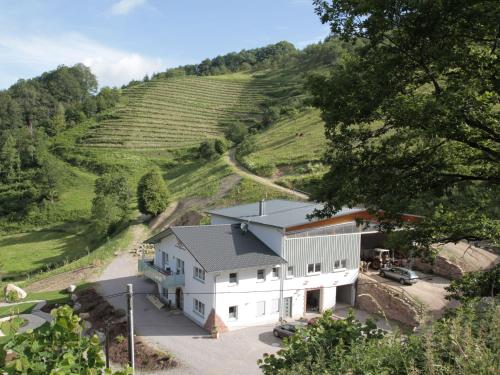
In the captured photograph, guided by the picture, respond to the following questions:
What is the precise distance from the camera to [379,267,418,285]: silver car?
26531 millimetres

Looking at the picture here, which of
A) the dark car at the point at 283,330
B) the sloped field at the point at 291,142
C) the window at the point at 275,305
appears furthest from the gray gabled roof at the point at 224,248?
the sloped field at the point at 291,142

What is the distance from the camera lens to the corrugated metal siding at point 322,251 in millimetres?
24469

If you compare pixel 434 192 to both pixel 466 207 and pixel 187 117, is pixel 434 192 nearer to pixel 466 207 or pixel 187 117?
pixel 466 207

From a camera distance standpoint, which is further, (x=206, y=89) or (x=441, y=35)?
(x=206, y=89)

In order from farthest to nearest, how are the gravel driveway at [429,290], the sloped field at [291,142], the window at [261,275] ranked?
the sloped field at [291,142]
the window at [261,275]
the gravel driveway at [429,290]

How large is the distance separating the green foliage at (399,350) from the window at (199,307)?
16.6 metres

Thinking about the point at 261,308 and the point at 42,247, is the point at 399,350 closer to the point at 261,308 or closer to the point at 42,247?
the point at 261,308

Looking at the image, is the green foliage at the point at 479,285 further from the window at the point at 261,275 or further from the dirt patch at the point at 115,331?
the window at the point at 261,275

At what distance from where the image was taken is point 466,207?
39.3ft

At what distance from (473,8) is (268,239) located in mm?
18405

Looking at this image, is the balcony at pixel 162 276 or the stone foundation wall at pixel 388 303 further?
the balcony at pixel 162 276

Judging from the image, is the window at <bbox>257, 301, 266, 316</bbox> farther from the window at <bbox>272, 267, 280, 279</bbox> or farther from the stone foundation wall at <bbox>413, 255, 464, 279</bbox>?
the stone foundation wall at <bbox>413, 255, 464, 279</bbox>

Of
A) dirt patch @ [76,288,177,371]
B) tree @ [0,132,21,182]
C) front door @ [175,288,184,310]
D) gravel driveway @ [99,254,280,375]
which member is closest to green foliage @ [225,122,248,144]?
tree @ [0,132,21,182]

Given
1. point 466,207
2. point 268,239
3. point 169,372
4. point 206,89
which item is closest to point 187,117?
point 206,89
